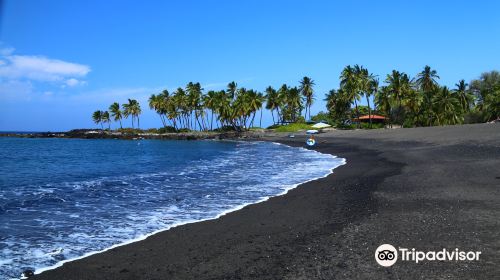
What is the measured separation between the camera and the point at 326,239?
8406 mm

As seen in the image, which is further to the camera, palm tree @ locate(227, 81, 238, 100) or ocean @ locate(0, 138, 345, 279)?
palm tree @ locate(227, 81, 238, 100)

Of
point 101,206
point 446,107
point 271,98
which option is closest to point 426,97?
point 446,107

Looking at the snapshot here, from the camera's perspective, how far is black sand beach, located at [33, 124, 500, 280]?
6.51 metres

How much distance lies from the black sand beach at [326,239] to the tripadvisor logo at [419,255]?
0.15 metres

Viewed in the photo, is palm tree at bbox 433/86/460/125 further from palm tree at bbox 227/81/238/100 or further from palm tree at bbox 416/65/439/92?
palm tree at bbox 227/81/238/100

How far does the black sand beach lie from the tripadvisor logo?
5.8 inches

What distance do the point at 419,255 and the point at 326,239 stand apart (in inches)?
83.4

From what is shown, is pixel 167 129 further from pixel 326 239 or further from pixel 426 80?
pixel 326 239

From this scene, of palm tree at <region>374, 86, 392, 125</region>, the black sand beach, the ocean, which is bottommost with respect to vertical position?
the ocean

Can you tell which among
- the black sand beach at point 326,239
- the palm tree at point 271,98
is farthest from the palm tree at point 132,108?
the black sand beach at point 326,239

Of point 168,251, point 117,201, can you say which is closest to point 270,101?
point 117,201

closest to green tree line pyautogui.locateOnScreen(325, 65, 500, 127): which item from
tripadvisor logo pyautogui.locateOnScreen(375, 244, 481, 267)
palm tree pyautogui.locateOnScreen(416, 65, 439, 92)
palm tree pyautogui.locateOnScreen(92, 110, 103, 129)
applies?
palm tree pyautogui.locateOnScreen(416, 65, 439, 92)

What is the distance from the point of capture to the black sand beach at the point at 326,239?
6.51 m

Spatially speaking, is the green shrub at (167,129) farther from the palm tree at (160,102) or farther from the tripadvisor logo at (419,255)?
the tripadvisor logo at (419,255)
